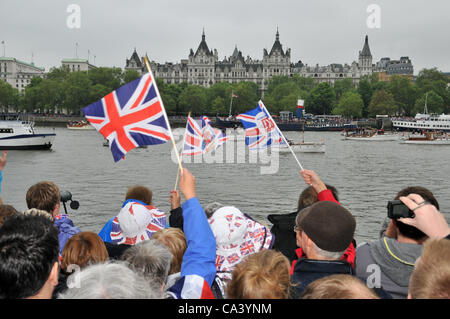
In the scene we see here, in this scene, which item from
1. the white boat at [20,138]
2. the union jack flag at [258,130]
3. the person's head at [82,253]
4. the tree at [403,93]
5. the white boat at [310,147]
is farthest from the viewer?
the tree at [403,93]

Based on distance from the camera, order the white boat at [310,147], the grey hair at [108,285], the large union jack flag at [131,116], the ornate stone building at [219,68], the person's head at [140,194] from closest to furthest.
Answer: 1. the grey hair at [108,285]
2. the person's head at [140,194]
3. the large union jack flag at [131,116]
4. the white boat at [310,147]
5. the ornate stone building at [219,68]

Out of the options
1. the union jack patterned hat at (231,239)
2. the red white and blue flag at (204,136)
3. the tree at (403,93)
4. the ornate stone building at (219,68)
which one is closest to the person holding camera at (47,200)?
the union jack patterned hat at (231,239)

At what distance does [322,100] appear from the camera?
113 m

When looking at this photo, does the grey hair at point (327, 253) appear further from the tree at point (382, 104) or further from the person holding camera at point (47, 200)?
the tree at point (382, 104)

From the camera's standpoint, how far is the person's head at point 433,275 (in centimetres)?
176

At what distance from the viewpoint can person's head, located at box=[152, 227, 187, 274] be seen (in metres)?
3.08

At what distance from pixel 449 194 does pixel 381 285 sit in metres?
17.9

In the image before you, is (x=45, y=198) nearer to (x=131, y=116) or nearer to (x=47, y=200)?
(x=47, y=200)

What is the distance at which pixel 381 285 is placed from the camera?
9.34 feet

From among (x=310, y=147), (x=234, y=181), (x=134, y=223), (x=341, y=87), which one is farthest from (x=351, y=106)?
(x=134, y=223)

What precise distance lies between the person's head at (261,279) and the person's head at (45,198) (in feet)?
8.90

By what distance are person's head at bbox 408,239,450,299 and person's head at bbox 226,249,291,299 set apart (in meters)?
0.62
